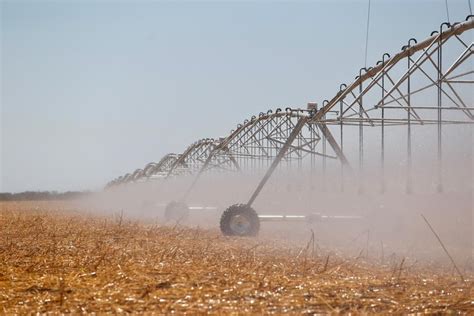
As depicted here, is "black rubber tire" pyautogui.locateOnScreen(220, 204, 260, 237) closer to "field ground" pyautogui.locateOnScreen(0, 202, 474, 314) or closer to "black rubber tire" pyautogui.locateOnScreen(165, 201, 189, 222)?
"field ground" pyautogui.locateOnScreen(0, 202, 474, 314)

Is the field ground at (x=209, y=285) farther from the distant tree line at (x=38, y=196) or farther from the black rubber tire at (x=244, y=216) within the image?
the distant tree line at (x=38, y=196)

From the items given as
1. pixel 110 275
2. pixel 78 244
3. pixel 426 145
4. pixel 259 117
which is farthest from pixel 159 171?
pixel 110 275

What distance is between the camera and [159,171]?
5231 centimetres

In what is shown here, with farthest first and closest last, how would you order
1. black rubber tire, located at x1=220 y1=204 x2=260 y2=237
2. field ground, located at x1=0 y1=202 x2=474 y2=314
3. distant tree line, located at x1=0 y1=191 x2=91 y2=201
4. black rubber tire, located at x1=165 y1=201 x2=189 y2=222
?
distant tree line, located at x1=0 y1=191 x2=91 y2=201 → black rubber tire, located at x1=165 y1=201 x2=189 y2=222 → black rubber tire, located at x1=220 y1=204 x2=260 y2=237 → field ground, located at x1=0 y1=202 x2=474 y2=314

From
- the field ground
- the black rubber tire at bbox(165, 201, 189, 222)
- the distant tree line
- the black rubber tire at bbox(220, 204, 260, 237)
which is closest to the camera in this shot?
the field ground

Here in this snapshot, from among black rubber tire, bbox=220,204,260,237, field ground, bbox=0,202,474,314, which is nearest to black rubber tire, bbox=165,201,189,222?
black rubber tire, bbox=220,204,260,237

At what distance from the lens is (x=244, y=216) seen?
763 inches

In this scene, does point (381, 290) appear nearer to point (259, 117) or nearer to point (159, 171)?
point (259, 117)

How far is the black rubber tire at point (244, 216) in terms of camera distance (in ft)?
62.2

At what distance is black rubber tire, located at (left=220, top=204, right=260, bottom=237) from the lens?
747 inches

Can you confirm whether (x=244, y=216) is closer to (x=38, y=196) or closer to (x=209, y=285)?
(x=209, y=285)

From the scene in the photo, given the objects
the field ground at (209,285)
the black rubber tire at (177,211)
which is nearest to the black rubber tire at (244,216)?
the field ground at (209,285)

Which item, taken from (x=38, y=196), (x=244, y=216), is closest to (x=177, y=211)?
(x=244, y=216)

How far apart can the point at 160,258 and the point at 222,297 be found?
3.04 meters
